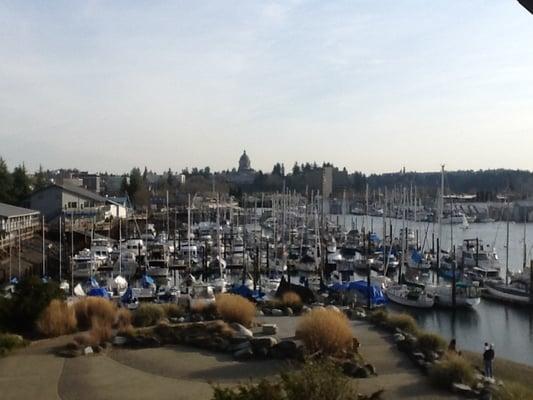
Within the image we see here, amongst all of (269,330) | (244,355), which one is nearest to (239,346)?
(244,355)

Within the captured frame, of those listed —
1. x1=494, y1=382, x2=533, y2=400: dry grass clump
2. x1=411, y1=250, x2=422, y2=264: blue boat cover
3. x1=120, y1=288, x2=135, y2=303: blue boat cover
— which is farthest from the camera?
x1=411, y1=250, x2=422, y2=264: blue boat cover

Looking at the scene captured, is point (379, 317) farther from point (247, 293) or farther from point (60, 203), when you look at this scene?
point (60, 203)

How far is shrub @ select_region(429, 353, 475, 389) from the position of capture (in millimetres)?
15086

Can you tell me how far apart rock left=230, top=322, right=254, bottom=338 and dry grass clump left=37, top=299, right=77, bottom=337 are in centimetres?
546

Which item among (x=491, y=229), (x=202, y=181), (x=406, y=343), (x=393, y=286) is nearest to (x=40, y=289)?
(x=406, y=343)

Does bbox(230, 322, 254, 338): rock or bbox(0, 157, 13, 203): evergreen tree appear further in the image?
bbox(0, 157, 13, 203): evergreen tree

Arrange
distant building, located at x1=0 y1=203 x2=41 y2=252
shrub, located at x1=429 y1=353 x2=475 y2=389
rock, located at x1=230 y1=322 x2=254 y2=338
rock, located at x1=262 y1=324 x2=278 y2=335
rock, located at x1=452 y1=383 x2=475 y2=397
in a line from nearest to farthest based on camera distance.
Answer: rock, located at x1=452 y1=383 x2=475 y2=397 < shrub, located at x1=429 y1=353 x2=475 y2=389 < rock, located at x1=230 y1=322 x2=254 y2=338 < rock, located at x1=262 y1=324 x2=278 y2=335 < distant building, located at x1=0 y1=203 x2=41 y2=252

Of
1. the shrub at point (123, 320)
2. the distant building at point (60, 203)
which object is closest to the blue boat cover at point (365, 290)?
the shrub at point (123, 320)

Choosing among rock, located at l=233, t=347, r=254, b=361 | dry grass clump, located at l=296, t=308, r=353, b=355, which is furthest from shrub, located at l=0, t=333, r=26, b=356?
dry grass clump, located at l=296, t=308, r=353, b=355

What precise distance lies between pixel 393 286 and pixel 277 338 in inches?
899

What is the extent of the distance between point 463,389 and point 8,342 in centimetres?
1277

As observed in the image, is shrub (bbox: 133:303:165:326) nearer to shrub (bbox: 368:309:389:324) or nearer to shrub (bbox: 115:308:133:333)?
shrub (bbox: 115:308:133:333)

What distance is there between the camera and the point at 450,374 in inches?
599

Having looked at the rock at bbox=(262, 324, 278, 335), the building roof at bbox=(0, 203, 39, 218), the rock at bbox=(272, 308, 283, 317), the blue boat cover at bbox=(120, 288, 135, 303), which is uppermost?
the building roof at bbox=(0, 203, 39, 218)
